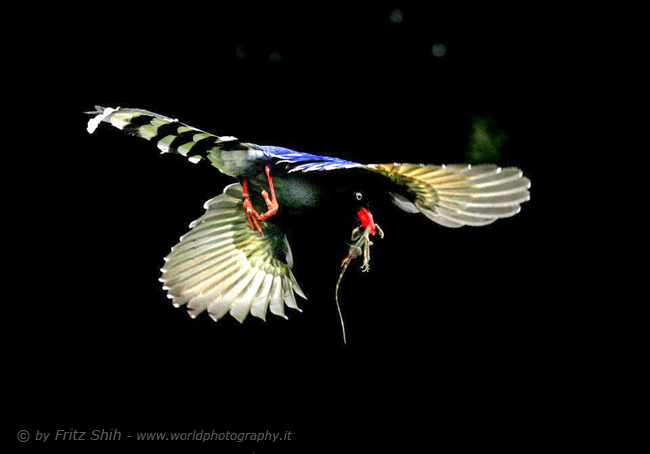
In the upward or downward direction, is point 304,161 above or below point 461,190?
above

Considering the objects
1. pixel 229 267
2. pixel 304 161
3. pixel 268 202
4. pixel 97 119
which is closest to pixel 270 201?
pixel 268 202

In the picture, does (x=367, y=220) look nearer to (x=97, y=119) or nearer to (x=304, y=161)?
(x=304, y=161)

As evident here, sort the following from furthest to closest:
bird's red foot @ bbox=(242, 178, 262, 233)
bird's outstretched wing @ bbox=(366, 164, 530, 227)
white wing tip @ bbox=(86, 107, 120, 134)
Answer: bird's red foot @ bbox=(242, 178, 262, 233) → white wing tip @ bbox=(86, 107, 120, 134) → bird's outstretched wing @ bbox=(366, 164, 530, 227)

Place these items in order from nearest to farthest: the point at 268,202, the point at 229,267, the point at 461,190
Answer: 1. the point at 461,190
2. the point at 268,202
3. the point at 229,267

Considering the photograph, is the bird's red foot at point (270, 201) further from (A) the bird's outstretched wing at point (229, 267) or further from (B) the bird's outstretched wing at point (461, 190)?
(B) the bird's outstretched wing at point (461, 190)

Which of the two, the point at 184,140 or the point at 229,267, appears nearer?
the point at 184,140

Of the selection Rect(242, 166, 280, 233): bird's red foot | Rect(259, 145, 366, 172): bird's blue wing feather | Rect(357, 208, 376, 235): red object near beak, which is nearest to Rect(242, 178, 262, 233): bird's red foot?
Rect(242, 166, 280, 233): bird's red foot

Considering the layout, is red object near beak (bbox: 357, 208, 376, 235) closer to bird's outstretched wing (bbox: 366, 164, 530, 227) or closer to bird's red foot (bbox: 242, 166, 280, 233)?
bird's outstretched wing (bbox: 366, 164, 530, 227)

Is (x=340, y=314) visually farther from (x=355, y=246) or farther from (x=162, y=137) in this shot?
(x=162, y=137)

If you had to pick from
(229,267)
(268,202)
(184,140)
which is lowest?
(229,267)
